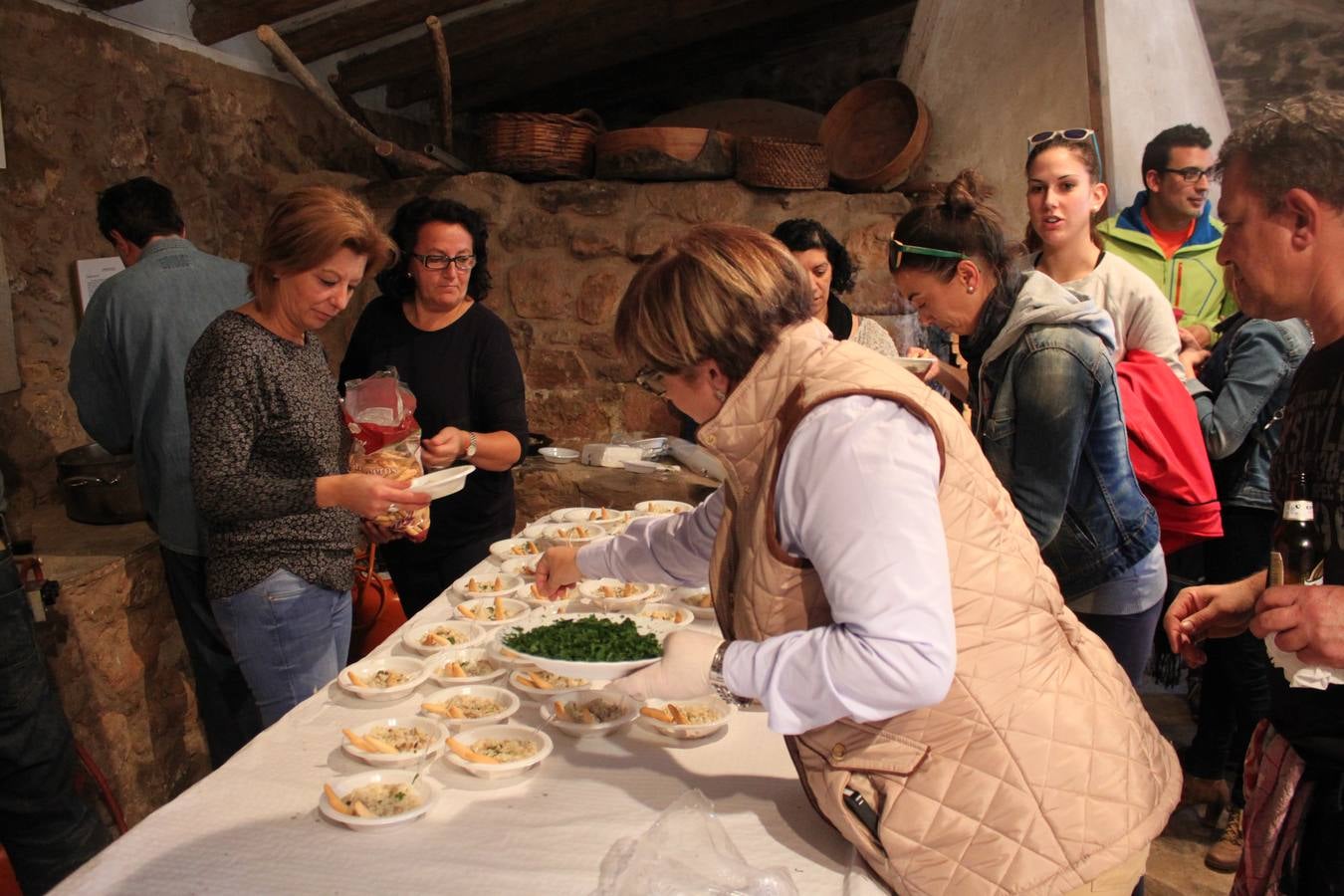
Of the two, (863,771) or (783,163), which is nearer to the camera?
(863,771)

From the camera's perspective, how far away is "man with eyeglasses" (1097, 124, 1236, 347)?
10.3 feet

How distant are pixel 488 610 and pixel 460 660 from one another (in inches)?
12.0

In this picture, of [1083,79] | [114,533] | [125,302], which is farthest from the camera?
[1083,79]

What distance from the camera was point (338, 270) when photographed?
6.89ft

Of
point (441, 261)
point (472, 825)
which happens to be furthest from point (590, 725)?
point (441, 261)

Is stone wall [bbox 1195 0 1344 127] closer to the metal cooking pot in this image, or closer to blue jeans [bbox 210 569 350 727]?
blue jeans [bbox 210 569 350 727]

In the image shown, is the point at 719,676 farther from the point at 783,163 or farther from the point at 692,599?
the point at 783,163

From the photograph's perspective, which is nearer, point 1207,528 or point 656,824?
point 656,824

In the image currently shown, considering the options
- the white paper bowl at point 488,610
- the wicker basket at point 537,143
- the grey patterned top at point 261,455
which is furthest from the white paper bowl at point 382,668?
the wicker basket at point 537,143

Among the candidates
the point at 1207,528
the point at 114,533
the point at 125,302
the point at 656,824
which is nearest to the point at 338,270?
the point at 125,302

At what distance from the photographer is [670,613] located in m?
2.21

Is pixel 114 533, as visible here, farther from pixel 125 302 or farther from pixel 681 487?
pixel 681 487

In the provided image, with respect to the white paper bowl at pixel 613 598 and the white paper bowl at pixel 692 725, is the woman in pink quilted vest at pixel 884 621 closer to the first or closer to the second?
the white paper bowl at pixel 692 725

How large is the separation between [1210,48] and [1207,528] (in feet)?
6.58
